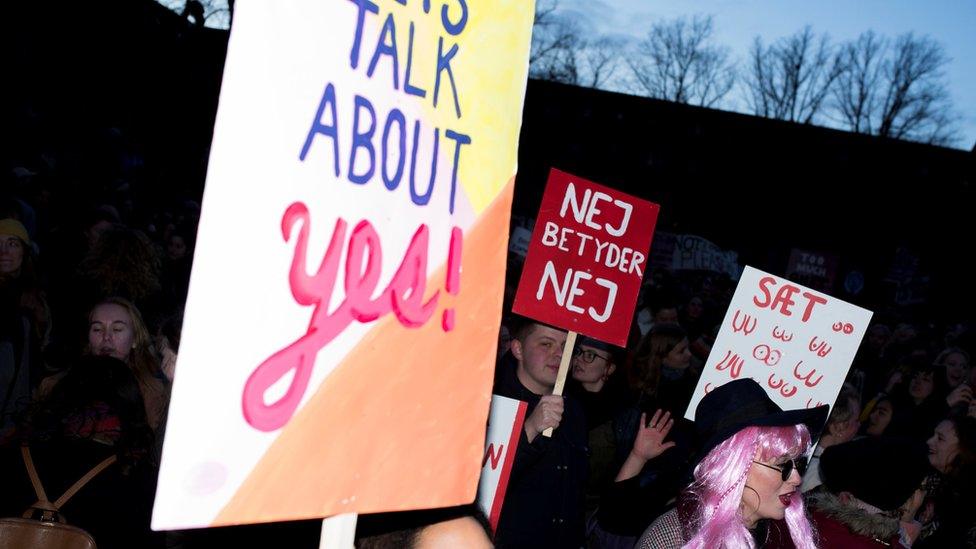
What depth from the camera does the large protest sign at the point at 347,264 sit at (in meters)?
1.43

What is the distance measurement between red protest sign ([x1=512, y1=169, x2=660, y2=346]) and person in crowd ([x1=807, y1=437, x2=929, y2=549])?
3.78ft

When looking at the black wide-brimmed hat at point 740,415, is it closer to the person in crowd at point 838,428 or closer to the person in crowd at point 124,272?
the person in crowd at point 838,428

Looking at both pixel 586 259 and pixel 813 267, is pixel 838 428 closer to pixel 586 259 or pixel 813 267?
pixel 586 259

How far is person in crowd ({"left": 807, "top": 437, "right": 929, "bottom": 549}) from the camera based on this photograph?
3.73 meters

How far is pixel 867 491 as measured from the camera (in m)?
→ 3.82

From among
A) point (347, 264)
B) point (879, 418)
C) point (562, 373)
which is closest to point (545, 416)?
point (562, 373)

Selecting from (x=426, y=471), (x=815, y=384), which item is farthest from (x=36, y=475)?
(x=815, y=384)

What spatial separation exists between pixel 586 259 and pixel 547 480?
1087mm

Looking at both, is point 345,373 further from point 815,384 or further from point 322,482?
point 815,384

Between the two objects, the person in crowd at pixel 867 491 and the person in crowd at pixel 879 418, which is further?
the person in crowd at pixel 879 418

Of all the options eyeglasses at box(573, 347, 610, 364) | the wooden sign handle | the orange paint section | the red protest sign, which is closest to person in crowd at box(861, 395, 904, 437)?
eyeglasses at box(573, 347, 610, 364)

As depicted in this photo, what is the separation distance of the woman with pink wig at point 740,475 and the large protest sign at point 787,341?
62.9 inches

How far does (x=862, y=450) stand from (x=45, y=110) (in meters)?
19.6

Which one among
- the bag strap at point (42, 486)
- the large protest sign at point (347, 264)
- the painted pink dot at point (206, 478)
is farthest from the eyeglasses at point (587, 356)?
the painted pink dot at point (206, 478)
